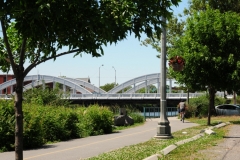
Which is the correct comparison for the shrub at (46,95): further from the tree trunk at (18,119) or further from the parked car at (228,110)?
the tree trunk at (18,119)

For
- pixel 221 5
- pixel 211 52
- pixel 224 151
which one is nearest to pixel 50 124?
pixel 224 151

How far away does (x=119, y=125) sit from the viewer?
26375 millimetres

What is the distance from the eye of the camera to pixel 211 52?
85.4 ft

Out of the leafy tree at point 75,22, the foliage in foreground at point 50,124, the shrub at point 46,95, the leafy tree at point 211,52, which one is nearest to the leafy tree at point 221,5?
the leafy tree at point 211,52

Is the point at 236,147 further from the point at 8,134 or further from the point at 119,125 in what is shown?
the point at 119,125

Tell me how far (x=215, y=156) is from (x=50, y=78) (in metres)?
103

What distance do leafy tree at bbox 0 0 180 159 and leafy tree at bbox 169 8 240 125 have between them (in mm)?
20031

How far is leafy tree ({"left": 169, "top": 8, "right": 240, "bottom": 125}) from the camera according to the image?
83.0 ft

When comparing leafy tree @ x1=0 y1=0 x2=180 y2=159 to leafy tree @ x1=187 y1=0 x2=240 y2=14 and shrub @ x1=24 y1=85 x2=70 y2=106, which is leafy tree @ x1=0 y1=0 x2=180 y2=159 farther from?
leafy tree @ x1=187 y1=0 x2=240 y2=14

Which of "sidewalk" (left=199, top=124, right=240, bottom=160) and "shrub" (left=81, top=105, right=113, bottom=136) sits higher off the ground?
"shrub" (left=81, top=105, right=113, bottom=136)

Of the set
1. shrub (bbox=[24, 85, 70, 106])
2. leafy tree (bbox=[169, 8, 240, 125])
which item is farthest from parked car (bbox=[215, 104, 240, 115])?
shrub (bbox=[24, 85, 70, 106])

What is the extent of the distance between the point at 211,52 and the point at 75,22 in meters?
21.8

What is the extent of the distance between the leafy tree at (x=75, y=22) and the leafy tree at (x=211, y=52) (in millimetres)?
20031

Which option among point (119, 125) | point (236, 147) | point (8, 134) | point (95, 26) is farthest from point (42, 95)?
point (95, 26)
